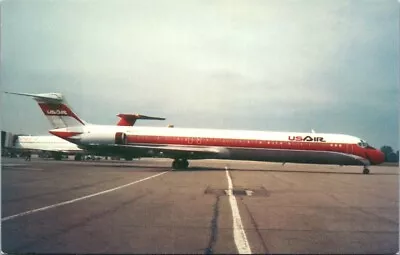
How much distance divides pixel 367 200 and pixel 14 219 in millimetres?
10963

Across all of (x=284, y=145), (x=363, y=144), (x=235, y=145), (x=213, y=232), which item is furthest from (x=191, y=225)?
(x=363, y=144)

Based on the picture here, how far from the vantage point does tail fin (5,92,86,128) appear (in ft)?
131

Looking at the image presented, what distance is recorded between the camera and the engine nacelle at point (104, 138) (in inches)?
1468

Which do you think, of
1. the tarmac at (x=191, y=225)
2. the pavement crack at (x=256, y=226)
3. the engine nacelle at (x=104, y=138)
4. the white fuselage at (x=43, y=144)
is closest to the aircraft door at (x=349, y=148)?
the engine nacelle at (x=104, y=138)

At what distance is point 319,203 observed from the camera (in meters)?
12.5

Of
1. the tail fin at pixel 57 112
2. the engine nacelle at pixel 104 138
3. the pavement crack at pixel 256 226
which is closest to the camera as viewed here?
the pavement crack at pixel 256 226

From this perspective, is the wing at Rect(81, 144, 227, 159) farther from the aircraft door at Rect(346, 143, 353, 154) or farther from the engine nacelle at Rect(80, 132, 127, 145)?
the aircraft door at Rect(346, 143, 353, 154)

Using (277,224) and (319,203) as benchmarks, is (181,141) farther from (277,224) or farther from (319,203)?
(277,224)

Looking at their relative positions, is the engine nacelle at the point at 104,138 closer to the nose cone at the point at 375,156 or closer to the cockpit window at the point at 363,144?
the cockpit window at the point at 363,144

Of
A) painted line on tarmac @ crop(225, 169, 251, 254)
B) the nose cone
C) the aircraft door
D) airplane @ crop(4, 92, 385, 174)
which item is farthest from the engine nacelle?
painted line on tarmac @ crop(225, 169, 251, 254)

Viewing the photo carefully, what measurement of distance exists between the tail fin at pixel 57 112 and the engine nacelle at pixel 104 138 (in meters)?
2.17

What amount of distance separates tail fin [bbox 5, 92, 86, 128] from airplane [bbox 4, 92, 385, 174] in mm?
3166

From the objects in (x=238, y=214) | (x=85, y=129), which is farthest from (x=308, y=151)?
(x=238, y=214)

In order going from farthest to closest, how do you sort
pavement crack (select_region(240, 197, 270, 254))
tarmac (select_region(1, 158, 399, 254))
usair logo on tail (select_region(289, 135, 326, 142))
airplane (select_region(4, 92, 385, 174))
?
usair logo on tail (select_region(289, 135, 326, 142)) < airplane (select_region(4, 92, 385, 174)) < pavement crack (select_region(240, 197, 270, 254)) < tarmac (select_region(1, 158, 399, 254))
